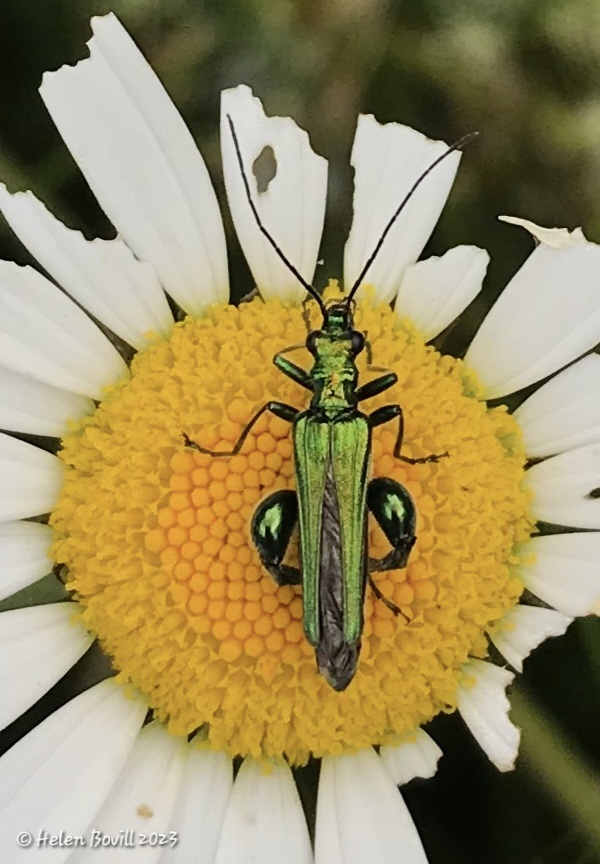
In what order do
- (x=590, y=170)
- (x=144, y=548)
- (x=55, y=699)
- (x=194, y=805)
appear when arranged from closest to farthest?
(x=144, y=548) < (x=194, y=805) < (x=55, y=699) < (x=590, y=170)

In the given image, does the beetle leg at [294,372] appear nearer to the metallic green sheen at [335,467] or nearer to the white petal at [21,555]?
the metallic green sheen at [335,467]

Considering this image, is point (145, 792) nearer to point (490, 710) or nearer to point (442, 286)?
point (490, 710)

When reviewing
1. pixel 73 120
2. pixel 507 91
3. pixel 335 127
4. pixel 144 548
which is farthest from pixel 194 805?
pixel 507 91

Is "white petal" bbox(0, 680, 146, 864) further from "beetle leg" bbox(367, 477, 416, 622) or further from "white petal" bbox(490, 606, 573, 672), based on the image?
"white petal" bbox(490, 606, 573, 672)

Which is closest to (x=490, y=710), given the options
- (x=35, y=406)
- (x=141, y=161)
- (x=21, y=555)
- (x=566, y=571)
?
(x=566, y=571)

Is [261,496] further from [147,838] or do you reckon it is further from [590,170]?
[590,170]

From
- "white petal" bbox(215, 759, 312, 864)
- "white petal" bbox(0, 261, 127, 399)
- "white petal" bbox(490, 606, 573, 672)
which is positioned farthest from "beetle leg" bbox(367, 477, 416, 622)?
"white petal" bbox(0, 261, 127, 399)

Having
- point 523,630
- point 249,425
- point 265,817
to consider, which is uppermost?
point 249,425

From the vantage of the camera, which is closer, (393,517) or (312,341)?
(393,517)
